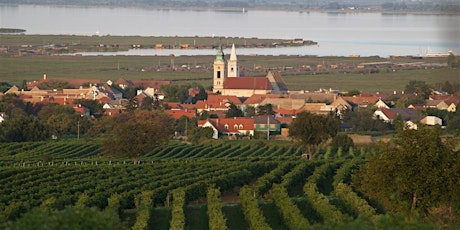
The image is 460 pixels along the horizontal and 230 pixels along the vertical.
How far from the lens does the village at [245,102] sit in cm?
4469

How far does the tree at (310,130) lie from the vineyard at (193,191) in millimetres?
2013

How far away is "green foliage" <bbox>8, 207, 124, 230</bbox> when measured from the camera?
823cm

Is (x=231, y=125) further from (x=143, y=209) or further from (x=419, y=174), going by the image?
(x=419, y=174)

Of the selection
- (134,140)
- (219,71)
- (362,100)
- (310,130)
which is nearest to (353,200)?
(134,140)

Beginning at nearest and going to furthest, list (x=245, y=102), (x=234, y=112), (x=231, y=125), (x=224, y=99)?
1. (x=231, y=125)
2. (x=234, y=112)
3. (x=224, y=99)
4. (x=245, y=102)

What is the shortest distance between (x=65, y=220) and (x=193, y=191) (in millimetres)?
11150

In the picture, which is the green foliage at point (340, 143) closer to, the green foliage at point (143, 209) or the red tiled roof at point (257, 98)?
the green foliage at point (143, 209)

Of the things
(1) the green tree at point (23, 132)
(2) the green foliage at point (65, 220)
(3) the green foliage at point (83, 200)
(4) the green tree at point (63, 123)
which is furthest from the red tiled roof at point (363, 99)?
(2) the green foliage at point (65, 220)

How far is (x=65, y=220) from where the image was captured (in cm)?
847

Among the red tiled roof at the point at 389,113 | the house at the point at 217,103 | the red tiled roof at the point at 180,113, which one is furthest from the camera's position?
the house at the point at 217,103

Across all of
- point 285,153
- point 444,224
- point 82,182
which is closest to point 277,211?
point 444,224

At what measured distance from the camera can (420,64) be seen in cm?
8512

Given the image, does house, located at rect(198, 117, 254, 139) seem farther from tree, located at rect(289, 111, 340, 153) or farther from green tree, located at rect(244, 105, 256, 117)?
tree, located at rect(289, 111, 340, 153)

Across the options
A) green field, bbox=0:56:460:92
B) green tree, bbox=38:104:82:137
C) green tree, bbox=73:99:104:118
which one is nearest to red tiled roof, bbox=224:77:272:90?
green field, bbox=0:56:460:92
